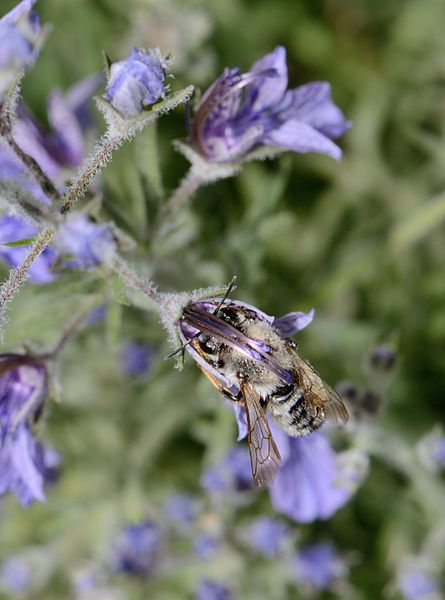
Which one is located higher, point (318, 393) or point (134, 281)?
point (134, 281)

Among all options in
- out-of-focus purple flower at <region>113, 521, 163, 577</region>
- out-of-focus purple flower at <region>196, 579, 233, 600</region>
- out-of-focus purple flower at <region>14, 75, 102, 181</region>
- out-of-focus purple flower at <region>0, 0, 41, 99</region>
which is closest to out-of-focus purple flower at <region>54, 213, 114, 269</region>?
out-of-focus purple flower at <region>0, 0, 41, 99</region>

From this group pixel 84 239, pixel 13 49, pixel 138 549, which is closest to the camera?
pixel 13 49

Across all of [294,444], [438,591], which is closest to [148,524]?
[294,444]

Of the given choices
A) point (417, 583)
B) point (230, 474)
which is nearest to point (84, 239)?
point (230, 474)

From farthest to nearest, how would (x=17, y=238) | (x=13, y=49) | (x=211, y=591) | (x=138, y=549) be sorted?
(x=138, y=549), (x=211, y=591), (x=17, y=238), (x=13, y=49)

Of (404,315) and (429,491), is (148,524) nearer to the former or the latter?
(429,491)

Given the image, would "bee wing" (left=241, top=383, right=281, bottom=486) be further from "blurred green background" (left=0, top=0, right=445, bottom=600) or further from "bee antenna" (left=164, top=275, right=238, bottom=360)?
"blurred green background" (left=0, top=0, right=445, bottom=600)

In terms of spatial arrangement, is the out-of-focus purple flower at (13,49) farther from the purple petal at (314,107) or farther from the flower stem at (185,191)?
the purple petal at (314,107)

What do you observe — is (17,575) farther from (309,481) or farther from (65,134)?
(65,134)
